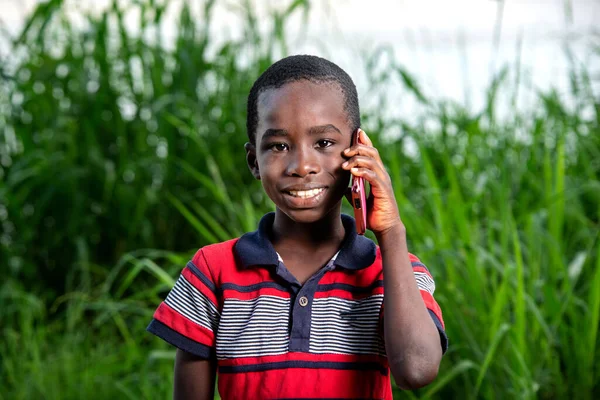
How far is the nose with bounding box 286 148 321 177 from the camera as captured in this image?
153 centimetres

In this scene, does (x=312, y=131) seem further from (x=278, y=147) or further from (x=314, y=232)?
(x=314, y=232)

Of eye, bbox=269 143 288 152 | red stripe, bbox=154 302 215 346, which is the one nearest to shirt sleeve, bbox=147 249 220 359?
red stripe, bbox=154 302 215 346

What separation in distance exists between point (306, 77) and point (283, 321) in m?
0.44

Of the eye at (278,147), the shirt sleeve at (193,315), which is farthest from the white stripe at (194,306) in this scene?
the eye at (278,147)

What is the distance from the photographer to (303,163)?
1.53 meters

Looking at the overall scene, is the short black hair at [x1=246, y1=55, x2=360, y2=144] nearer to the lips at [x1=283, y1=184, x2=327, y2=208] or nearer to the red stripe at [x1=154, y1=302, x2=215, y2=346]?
the lips at [x1=283, y1=184, x2=327, y2=208]

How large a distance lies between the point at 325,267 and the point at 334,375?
20 centimetres

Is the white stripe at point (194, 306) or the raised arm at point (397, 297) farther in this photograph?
the white stripe at point (194, 306)

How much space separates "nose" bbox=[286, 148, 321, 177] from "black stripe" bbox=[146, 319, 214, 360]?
1.24 feet

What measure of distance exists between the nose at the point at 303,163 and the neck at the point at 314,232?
145 mm

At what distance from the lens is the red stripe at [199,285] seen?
164cm

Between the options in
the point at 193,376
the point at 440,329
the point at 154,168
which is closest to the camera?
the point at 440,329

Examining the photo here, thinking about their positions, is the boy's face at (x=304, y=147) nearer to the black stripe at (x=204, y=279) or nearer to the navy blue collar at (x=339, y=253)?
the navy blue collar at (x=339, y=253)

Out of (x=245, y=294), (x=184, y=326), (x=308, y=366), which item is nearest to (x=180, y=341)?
(x=184, y=326)
